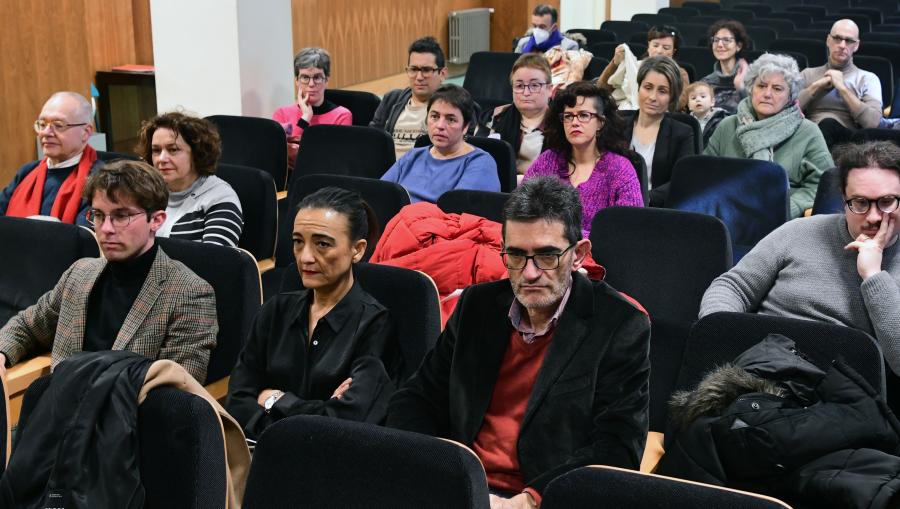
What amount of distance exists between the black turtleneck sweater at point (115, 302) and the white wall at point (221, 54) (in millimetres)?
3000

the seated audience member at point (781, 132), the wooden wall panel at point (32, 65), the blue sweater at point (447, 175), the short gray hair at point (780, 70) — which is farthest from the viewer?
the wooden wall panel at point (32, 65)

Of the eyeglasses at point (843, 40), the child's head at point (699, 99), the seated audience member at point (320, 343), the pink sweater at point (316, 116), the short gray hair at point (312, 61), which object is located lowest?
the seated audience member at point (320, 343)

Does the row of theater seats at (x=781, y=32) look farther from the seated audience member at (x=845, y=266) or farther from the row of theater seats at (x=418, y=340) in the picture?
the seated audience member at (x=845, y=266)

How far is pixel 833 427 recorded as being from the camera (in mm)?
1990

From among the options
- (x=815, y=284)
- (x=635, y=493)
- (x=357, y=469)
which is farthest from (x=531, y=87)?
(x=635, y=493)

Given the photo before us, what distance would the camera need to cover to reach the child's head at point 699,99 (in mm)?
5367

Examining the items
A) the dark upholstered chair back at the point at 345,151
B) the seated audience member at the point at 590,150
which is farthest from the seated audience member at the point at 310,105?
the seated audience member at the point at 590,150

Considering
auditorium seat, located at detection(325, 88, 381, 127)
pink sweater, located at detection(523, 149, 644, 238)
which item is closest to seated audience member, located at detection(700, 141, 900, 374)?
pink sweater, located at detection(523, 149, 644, 238)

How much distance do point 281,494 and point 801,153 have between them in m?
3.27

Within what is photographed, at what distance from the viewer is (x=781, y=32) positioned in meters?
9.38

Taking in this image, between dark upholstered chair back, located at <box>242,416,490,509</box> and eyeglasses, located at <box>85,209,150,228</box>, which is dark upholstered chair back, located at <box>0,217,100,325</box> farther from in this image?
dark upholstered chair back, located at <box>242,416,490,509</box>

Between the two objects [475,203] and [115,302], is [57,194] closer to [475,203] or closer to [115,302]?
[115,302]

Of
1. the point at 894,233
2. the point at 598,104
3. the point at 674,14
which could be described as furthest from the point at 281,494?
the point at 674,14

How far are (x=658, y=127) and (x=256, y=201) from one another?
1.86m
